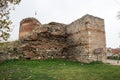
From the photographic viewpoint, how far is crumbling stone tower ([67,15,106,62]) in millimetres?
16281

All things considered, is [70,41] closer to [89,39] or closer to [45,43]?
[45,43]

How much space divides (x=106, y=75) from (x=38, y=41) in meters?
8.70

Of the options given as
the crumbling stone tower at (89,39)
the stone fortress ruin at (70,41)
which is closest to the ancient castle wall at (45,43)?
the stone fortress ruin at (70,41)

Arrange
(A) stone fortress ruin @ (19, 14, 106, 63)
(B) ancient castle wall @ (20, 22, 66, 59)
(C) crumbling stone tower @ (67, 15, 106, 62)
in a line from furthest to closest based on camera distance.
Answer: (B) ancient castle wall @ (20, 22, 66, 59)
(A) stone fortress ruin @ (19, 14, 106, 63)
(C) crumbling stone tower @ (67, 15, 106, 62)

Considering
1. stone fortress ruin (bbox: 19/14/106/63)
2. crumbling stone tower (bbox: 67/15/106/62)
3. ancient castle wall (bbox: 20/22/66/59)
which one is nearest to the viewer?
crumbling stone tower (bbox: 67/15/106/62)

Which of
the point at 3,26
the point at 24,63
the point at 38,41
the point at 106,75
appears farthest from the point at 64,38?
the point at 3,26

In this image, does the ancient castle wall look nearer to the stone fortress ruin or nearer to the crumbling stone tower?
the stone fortress ruin

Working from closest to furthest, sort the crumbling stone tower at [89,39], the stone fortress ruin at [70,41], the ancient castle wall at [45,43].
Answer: the crumbling stone tower at [89,39] → the stone fortress ruin at [70,41] → the ancient castle wall at [45,43]

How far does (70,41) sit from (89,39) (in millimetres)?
2676

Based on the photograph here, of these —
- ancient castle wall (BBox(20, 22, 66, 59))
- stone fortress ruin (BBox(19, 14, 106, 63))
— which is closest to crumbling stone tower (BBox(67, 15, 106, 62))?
stone fortress ruin (BBox(19, 14, 106, 63))

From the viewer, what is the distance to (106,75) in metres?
10.5

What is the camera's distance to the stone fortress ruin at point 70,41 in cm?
1645

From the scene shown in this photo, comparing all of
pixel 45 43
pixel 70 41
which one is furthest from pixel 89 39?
pixel 45 43

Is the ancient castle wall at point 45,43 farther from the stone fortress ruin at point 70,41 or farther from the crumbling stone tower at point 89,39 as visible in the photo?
the crumbling stone tower at point 89,39
